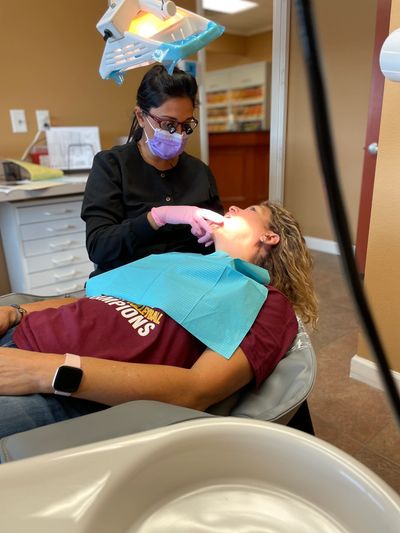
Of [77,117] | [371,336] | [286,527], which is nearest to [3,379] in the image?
[286,527]

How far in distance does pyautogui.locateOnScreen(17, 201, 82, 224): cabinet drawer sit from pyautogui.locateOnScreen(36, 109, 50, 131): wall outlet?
0.64m

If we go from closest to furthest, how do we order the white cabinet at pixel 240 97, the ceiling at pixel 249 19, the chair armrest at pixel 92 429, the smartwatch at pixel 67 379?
the chair armrest at pixel 92 429
the smartwatch at pixel 67 379
the ceiling at pixel 249 19
the white cabinet at pixel 240 97

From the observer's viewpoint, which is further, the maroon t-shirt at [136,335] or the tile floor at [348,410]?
the tile floor at [348,410]

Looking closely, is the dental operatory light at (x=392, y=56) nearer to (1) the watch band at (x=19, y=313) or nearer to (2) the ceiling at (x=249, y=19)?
(1) the watch band at (x=19, y=313)

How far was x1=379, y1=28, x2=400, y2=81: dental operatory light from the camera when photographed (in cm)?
81

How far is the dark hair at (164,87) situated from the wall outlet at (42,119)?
1.47m

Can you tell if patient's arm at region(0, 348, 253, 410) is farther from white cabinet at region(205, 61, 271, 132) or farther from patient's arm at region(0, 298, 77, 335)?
white cabinet at region(205, 61, 271, 132)

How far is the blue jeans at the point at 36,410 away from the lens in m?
0.74

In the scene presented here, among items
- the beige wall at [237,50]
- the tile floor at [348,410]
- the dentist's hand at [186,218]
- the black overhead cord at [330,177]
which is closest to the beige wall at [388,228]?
the tile floor at [348,410]

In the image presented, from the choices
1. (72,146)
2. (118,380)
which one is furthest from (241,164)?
(118,380)

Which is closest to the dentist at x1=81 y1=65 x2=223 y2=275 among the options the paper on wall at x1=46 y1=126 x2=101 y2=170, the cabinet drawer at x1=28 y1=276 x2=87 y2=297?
the cabinet drawer at x1=28 y1=276 x2=87 y2=297

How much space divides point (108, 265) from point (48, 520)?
3.31 ft

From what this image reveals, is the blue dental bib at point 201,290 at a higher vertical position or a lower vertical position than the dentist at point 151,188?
lower

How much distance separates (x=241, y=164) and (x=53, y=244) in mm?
3323
